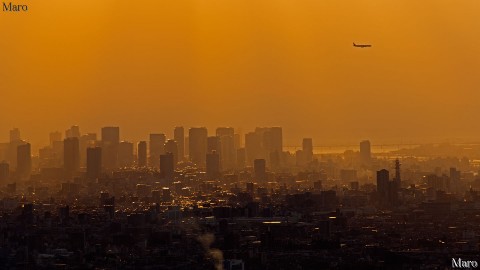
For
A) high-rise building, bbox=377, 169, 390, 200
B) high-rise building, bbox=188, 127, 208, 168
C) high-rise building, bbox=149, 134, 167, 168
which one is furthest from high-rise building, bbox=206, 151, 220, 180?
high-rise building, bbox=377, 169, 390, 200

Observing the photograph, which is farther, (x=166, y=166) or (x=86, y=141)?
(x=86, y=141)

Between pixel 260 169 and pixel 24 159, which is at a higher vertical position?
pixel 24 159

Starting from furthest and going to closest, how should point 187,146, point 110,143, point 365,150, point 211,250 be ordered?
point 365,150 < point 187,146 < point 110,143 < point 211,250

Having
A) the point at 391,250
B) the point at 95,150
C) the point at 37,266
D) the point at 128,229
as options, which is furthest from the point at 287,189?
the point at 37,266

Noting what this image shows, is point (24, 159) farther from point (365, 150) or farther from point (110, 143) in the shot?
point (365, 150)

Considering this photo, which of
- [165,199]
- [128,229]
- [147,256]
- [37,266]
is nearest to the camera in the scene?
[37,266]

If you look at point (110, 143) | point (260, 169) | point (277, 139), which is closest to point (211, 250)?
point (260, 169)

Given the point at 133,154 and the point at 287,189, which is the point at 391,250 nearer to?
the point at 287,189
